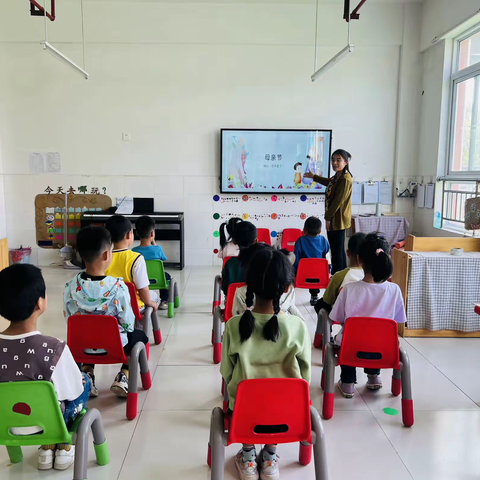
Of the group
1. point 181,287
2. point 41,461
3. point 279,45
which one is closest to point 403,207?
point 279,45

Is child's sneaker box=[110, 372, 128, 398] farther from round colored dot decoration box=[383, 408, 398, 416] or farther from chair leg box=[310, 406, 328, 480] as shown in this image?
round colored dot decoration box=[383, 408, 398, 416]

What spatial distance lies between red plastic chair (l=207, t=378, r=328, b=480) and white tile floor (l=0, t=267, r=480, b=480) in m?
0.38

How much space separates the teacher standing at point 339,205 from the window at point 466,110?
5.94ft

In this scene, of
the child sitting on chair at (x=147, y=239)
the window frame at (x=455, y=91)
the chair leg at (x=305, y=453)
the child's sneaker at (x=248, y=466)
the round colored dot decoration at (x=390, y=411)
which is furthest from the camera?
the window frame at (x=455, y=91)

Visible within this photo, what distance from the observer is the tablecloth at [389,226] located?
5.82 m

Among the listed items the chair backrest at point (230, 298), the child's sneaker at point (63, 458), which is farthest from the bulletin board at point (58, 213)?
the child's sneaker at point (63, 458)

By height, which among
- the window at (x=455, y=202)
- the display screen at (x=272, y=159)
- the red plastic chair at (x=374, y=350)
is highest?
the display screen at (x=272, y=159)

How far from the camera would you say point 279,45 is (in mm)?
5938

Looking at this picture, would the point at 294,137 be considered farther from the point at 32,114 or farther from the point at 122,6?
the point at 32,114

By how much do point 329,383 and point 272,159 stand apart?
424 cm

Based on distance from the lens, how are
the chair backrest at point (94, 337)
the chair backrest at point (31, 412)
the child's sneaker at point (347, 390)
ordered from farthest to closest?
the child's sneaker at point (347, 390)
the chair backrest at point (94, 337)
the chair backrest at point (31, 412)

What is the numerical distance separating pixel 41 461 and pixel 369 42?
6039mm

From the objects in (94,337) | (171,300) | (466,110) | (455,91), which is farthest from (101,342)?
(455,91)

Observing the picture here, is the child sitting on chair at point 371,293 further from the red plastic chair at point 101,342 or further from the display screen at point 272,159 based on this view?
the display screen at point 272,159
